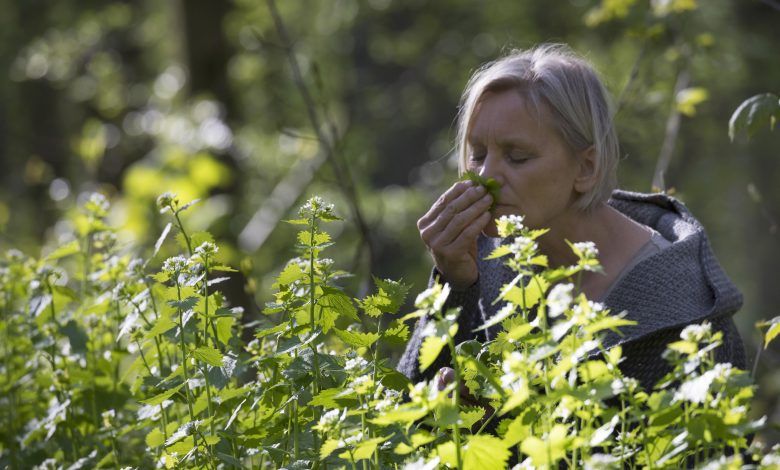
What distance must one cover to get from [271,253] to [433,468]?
863cm

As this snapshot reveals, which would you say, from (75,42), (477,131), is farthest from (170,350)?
(75,42)

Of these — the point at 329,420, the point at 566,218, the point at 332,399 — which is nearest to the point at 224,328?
the point at 332,399

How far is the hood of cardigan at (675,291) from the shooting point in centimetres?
293

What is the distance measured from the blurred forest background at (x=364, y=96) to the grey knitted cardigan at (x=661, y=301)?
1075 mm

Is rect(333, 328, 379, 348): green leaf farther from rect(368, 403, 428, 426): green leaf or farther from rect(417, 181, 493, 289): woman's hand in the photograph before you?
rect(417, 181, 493, 289): woman's hand

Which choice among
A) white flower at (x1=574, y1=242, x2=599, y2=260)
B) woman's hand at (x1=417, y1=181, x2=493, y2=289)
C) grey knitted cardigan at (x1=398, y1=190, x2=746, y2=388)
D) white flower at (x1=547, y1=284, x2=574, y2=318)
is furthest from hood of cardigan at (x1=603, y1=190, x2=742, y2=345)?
white flower at (x1=547, y1=284, x2=574, y2=318)

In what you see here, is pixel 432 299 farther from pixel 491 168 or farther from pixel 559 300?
pixel 491 168

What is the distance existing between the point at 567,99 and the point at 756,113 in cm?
61

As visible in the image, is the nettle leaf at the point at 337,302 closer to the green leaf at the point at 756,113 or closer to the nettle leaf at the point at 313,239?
the nettle leaf at the point at 313,239

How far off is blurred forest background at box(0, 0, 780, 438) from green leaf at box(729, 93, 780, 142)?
1879 mm

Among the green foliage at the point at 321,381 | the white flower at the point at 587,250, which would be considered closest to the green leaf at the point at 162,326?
the green foliage at the point at 321,381

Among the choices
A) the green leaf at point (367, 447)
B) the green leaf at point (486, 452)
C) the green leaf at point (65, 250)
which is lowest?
the green leaf at point (486, 452)

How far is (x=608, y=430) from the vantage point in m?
1.79

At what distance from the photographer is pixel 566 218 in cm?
335
